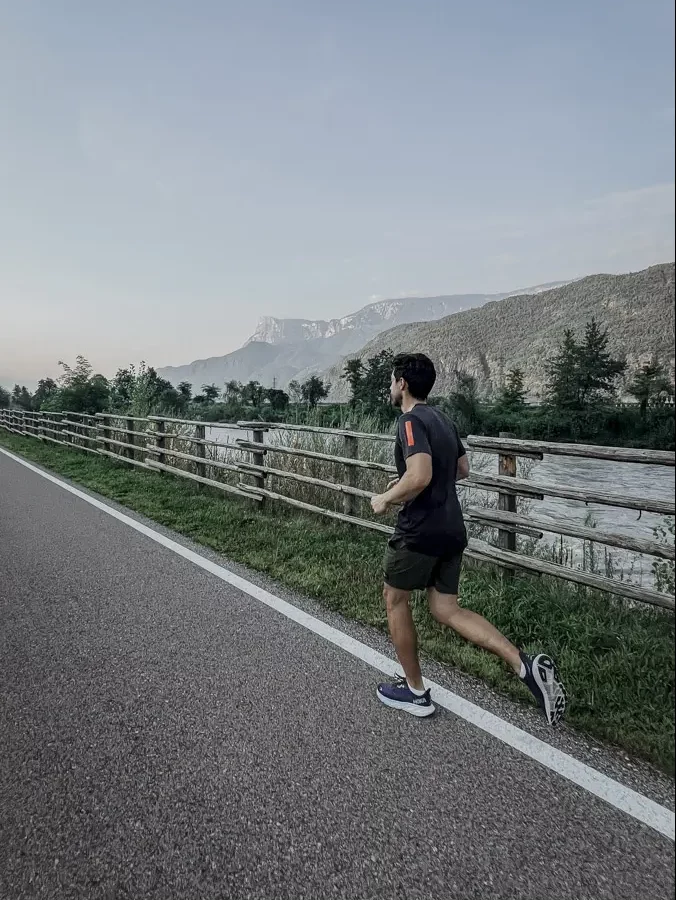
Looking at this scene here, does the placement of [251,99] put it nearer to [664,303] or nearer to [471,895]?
[664,303]

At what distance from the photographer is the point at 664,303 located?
1035 millimetres

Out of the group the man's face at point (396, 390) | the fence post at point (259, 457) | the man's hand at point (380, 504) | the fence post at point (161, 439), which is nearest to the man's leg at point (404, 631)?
the man's hand at point (380, 504)

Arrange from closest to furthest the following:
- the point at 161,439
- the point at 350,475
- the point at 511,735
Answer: the point at 511,735
the point at 350,475
the point at 161,439

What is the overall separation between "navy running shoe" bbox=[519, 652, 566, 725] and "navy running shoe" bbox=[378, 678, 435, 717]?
0.46 meters

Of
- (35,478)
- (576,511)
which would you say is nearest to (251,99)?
(576,511)

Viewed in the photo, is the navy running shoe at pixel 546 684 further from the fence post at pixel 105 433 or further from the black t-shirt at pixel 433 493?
the fence post at pixel 105 433

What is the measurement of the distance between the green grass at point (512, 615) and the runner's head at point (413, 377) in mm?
1140

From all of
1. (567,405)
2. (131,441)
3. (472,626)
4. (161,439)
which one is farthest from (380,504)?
(131,441)

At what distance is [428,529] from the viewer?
2078mm

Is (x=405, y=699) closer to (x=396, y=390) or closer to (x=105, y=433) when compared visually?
(x=396, y=390)

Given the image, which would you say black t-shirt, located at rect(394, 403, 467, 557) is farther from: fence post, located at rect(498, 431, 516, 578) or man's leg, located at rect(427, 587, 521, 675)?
fence post, located at rect(498, 431, 516, 578)

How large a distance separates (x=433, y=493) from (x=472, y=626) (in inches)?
25.8

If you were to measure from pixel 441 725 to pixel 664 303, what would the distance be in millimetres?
1956

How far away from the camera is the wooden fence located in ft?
9.00
